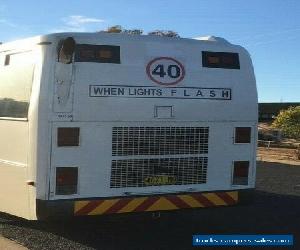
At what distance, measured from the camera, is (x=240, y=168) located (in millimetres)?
8008

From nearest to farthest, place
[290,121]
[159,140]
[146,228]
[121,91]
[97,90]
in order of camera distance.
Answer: [97,90] < [121,91] < [159,140] < [146,228] < [290,121]

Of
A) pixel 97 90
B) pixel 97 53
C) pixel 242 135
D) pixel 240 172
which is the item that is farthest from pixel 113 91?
pixel 240 172

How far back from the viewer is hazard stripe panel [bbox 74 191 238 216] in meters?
7.02

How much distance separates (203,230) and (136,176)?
1.77 m

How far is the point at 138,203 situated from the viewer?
23.9 feet

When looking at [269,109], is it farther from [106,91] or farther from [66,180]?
[66,180]

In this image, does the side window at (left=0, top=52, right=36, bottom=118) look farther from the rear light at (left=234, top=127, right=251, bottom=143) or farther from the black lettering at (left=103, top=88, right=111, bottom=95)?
the rear light at (left=234, top=127, right=251, bottom=143)

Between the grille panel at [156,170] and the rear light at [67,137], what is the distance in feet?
1.93

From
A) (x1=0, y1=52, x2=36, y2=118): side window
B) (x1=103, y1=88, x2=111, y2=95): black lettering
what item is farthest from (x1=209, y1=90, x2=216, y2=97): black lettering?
(x1=0, y1=52, x2=36, y2=118): side window

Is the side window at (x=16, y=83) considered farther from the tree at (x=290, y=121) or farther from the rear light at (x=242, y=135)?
the tree at (x=290, y=121)

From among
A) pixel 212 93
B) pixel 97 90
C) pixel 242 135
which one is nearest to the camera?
pixel 97 90

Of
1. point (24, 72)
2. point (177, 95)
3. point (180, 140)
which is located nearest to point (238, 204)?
point (180, 140)

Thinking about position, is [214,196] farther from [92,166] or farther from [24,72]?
[24,72]

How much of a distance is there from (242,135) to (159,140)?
1.30 meters
